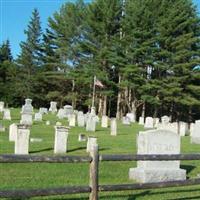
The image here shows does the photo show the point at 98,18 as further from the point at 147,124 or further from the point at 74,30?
the point at 147,124

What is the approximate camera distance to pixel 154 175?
40.0ft

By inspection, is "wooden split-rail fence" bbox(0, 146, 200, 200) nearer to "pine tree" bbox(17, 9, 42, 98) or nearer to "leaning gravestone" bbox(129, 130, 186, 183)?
"leaning gravestone" bbox(129, 130, 186, 183)

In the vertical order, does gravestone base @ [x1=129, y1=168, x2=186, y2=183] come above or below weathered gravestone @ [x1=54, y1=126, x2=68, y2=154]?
→ below

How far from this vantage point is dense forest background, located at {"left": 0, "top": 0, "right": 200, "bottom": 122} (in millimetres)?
55031

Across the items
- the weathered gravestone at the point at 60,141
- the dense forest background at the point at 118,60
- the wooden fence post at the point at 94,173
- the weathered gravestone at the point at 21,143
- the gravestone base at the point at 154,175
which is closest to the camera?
the wooden fence post at the point at 94,173

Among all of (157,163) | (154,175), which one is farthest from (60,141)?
(154,175)

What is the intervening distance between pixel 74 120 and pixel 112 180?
62.1ft

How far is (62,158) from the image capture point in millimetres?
8500

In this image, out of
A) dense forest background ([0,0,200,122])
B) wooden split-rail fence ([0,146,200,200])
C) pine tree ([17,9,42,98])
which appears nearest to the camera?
wooden split-rail fence ([0,146,200,200])

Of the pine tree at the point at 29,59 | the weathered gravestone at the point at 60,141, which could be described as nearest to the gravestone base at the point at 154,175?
the weathered gravestone at the point at 60,141

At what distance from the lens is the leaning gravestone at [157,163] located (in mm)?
12203

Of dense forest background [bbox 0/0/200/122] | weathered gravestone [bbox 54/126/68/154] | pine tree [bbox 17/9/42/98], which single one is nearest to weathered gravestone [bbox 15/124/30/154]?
weathered gravestone [bbox 54/126/68/154]

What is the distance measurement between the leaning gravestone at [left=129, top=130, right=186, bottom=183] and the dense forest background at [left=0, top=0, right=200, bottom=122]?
40731 mm

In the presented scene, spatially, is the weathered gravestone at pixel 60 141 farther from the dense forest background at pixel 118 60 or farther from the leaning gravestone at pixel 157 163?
the dense forest background at pixel 118 60
